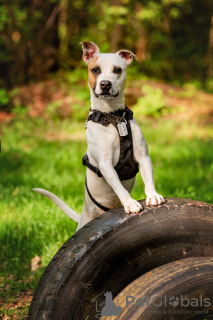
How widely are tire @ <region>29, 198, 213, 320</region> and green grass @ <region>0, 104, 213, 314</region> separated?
44.3 inches

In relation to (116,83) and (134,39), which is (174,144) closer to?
(116,83)

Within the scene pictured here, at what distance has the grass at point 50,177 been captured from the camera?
3150 millimetres

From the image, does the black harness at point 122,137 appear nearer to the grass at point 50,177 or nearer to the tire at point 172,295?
the tire at point 172,295

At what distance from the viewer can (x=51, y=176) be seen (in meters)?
4.85

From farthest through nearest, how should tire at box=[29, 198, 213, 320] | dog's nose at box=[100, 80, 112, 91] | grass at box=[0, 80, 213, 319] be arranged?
1. grass at box=[0, 80, 213, 319]
2. dog's nose at box=[100, 80, 112, 91]
3. tire at box=[29, 198, 213, 320]

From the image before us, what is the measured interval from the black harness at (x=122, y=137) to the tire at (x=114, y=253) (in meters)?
0.37

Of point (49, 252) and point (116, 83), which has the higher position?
point (116, 83)

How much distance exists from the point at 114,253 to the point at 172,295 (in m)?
0.34

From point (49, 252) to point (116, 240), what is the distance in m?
1.47

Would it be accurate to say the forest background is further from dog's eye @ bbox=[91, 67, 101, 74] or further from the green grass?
dog's eye @ bbox=[91, 67, 101, 74]

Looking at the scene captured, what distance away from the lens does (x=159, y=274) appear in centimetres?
166

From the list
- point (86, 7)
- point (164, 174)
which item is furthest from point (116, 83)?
point (86, 7)

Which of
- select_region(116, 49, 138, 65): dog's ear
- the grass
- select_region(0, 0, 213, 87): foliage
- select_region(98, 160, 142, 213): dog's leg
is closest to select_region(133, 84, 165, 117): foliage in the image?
the grass

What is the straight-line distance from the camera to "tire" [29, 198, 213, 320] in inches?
68.0
